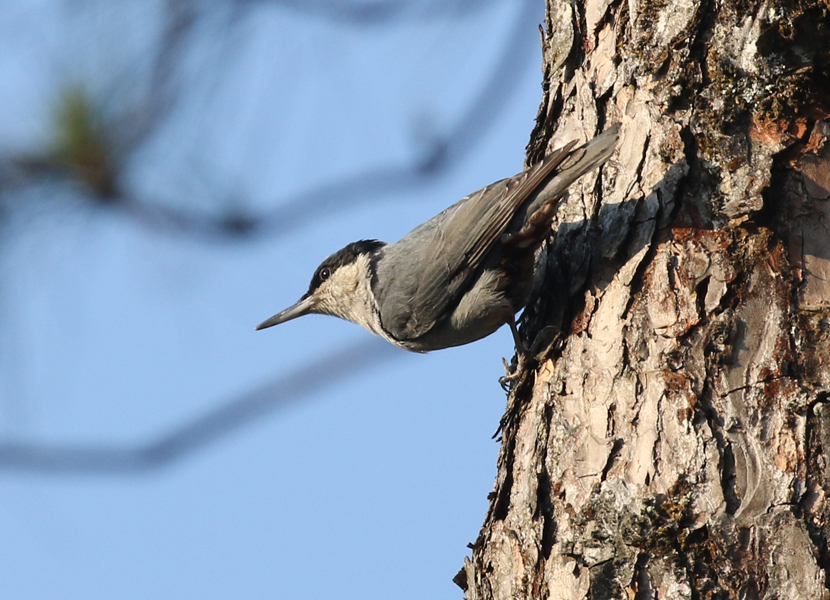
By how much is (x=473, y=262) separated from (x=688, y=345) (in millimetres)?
955

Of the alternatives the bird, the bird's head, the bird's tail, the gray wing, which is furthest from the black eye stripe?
the bird's tail

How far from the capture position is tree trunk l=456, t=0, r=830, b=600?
226 centimetres

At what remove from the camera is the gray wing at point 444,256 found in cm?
309

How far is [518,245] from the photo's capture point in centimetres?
311

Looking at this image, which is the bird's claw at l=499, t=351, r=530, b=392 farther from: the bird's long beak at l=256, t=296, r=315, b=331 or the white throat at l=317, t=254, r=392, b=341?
the bird's long beak at l=256, t=296, r=315, b=331

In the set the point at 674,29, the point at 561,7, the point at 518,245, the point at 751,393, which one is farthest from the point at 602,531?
the point at 561,7

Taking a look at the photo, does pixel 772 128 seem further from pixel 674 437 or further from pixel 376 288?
pixel 376 288

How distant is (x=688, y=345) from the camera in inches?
97.3

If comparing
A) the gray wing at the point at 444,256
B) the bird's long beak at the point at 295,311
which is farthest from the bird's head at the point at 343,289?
the gray wing at the point at 444,256

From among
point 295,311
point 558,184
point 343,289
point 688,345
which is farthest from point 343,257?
point 688,345

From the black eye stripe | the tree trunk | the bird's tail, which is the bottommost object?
the tree trunk

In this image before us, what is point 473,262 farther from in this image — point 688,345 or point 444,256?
point 688,345

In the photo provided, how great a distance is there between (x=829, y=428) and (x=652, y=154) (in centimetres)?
94

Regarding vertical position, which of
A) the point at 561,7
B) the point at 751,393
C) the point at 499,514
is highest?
the point at 561,7
